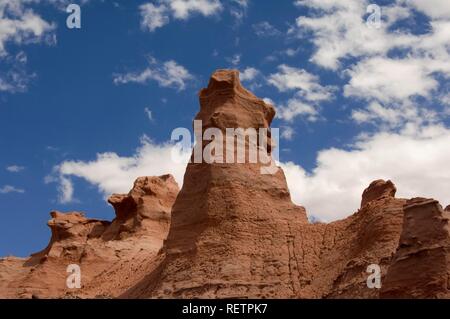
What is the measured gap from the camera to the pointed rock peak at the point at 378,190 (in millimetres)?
34656

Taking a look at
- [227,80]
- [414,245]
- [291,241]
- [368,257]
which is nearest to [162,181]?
[227,80]

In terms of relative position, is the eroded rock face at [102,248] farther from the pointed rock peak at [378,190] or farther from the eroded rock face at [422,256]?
the eroded rock face at [422,256]

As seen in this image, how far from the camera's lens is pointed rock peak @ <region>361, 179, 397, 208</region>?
34656mm

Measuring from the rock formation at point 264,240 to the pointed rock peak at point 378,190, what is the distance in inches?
2.3

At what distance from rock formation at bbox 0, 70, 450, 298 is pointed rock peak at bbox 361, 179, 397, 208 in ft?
0.19

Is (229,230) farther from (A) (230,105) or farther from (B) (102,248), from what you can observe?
(B) (102,248)

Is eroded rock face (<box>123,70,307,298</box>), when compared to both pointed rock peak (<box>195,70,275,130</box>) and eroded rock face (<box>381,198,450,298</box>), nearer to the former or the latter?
pointed rock peak (<box>195,70,275,130</box>)

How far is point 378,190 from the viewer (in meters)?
35.7

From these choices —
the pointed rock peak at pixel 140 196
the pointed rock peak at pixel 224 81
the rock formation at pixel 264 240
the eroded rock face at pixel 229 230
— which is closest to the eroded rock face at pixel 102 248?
the pointed rock peak at pixel 140 196

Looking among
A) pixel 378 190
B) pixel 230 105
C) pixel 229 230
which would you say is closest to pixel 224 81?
pixel 230 105

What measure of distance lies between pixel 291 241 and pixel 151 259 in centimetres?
1284

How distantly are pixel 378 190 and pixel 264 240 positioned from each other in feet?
23.7

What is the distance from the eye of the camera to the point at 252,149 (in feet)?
117
